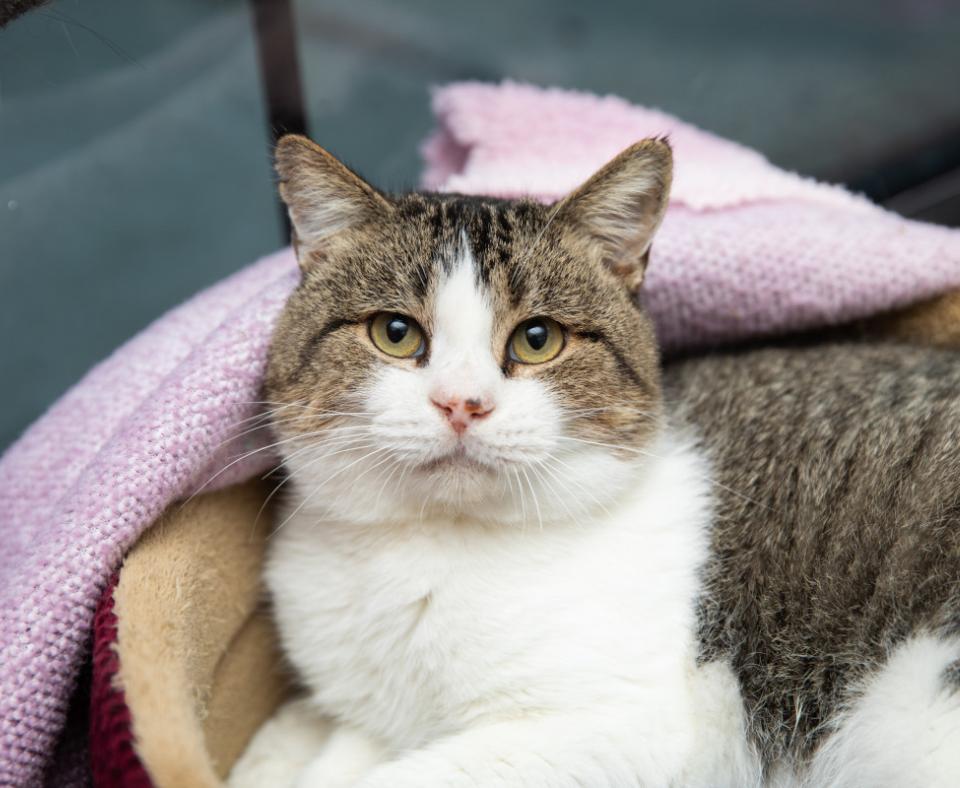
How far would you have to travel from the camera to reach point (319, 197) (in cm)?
146

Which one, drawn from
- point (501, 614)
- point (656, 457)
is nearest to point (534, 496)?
point (501, 614)

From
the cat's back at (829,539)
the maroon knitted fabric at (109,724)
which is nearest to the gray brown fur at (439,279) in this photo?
the cat's back at (829,539)

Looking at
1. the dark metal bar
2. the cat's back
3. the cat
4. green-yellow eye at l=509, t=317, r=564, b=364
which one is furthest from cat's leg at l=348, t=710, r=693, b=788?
the dark metal bar

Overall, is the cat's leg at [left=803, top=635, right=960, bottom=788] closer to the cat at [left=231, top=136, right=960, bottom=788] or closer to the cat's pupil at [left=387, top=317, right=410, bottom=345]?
the cat at [left=231, top=136, right=960, bottom=788]

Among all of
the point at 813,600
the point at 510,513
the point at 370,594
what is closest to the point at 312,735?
the point at 370,594

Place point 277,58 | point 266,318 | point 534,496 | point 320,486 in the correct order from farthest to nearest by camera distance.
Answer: point 277,58 < point 266,318 < point 320,486 < point 534,496

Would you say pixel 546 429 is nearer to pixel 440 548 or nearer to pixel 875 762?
pixel 440 548

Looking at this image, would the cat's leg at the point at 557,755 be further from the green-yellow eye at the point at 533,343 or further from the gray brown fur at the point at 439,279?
the green-yellow eye at the point at 533,343

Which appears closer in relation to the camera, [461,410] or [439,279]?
[461,410]

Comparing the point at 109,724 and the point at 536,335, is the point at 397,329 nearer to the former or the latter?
the point at 536,335

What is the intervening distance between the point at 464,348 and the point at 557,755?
0.58m

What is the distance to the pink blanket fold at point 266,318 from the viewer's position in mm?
1329

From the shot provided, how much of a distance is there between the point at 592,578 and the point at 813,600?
13.1 inches

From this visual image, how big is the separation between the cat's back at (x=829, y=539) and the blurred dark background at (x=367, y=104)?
1.04m
